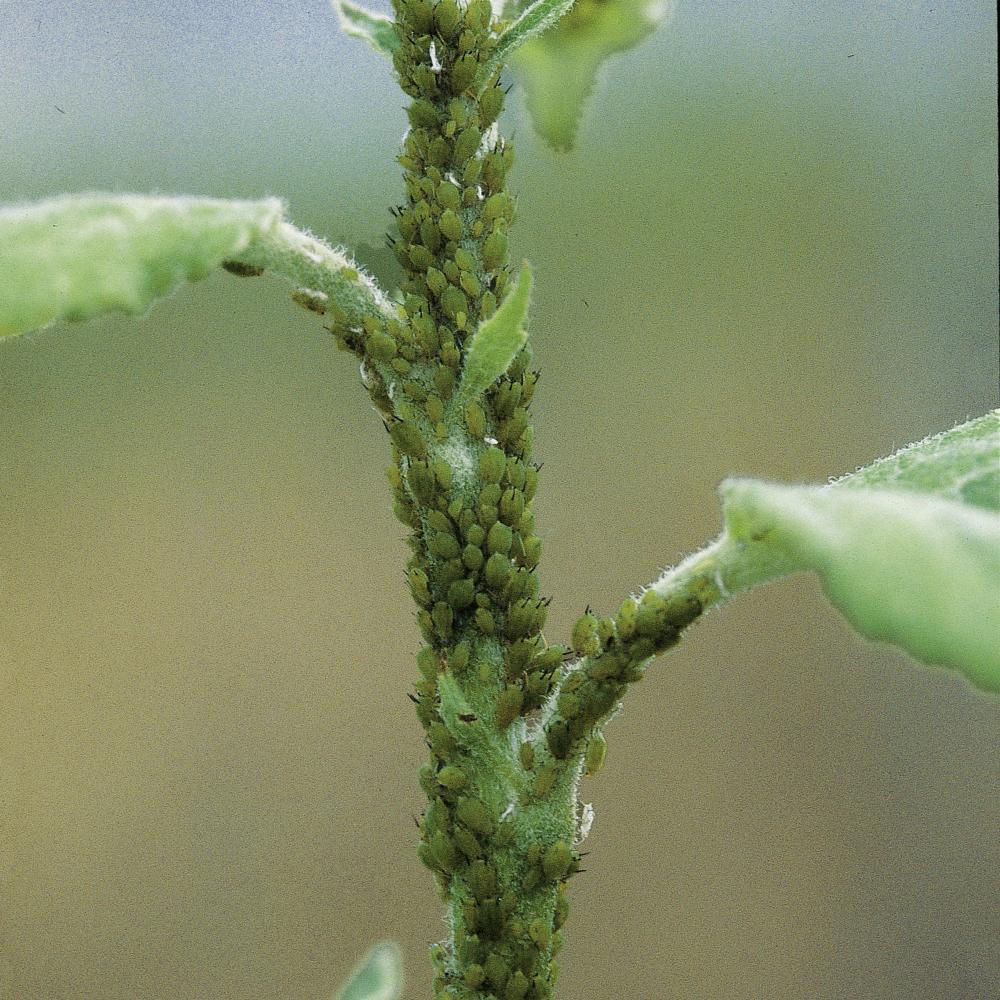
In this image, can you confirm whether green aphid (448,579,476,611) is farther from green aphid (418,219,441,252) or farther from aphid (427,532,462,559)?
green aphid (418,219,441,252)

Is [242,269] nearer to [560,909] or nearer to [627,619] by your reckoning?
[627,619]

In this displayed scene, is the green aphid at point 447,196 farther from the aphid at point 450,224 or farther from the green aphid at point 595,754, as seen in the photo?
the green aphid at point 595,754

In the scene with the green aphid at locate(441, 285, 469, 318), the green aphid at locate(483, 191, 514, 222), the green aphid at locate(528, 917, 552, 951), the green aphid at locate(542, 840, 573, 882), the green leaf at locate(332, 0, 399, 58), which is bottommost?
the green aphid at locate(528, 917, 552, 951)

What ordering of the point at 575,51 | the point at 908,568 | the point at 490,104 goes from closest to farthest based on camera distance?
1. the point at 908,568
2. the point at 490,104
3. the point at 575,51

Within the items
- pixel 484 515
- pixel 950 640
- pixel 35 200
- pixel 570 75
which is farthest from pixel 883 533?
pixel 570 75

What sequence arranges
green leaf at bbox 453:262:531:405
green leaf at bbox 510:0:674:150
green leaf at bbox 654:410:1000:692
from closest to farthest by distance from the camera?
green leaf at bbox 654:410:1000:692
green leaf at bbox 453:262:531:405
green leaf at bbox 510:0:674:150

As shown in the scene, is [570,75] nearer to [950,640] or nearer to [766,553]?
[766,553]

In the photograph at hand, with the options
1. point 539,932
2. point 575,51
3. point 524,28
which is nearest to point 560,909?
point 539,932

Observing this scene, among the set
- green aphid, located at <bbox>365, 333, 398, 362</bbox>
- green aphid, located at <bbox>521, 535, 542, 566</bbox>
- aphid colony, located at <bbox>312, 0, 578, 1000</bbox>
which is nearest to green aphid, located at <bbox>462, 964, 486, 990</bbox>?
aphid colony, located at <bbox>312, 0, 578, 1000</bbox>
